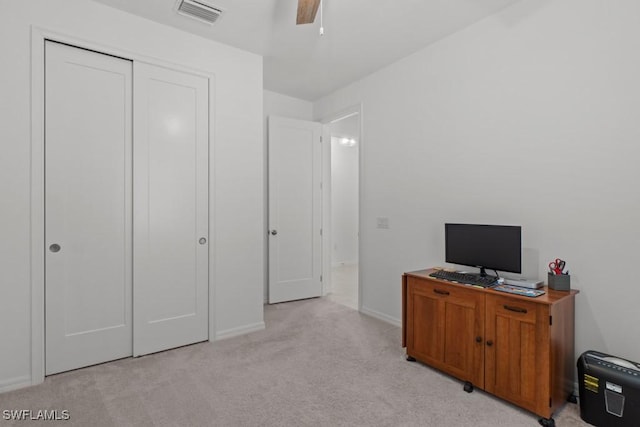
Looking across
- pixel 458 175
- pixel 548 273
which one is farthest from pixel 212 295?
pixel 548 273

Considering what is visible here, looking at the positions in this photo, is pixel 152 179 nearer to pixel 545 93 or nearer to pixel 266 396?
pixel 266 396

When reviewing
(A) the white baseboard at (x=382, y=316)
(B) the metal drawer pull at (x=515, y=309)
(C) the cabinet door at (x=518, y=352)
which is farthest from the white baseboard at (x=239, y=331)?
(B) the metal drawer pull at (x=515, y=309)

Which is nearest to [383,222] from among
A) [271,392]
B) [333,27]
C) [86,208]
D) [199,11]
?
[333,27]

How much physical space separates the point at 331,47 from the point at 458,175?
1720 mm

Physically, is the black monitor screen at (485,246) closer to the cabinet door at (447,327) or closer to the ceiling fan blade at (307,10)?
the cabinet door at (447,327)

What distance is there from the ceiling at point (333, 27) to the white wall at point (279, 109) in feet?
2.41

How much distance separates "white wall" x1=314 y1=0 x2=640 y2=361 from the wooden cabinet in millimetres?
336

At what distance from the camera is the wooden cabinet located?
1.92 meters

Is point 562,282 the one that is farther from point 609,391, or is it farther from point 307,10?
point 307,10

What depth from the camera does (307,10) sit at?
2.03 metres

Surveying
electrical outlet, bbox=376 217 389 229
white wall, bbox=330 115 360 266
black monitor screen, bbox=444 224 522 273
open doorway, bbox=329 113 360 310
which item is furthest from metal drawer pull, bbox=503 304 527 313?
white wall, bbox=330 115 360 266

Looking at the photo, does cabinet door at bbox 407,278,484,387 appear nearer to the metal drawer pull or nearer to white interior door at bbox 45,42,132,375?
the metal drawer pull

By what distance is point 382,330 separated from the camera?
3363 mm

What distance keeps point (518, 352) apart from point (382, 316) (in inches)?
69.6
